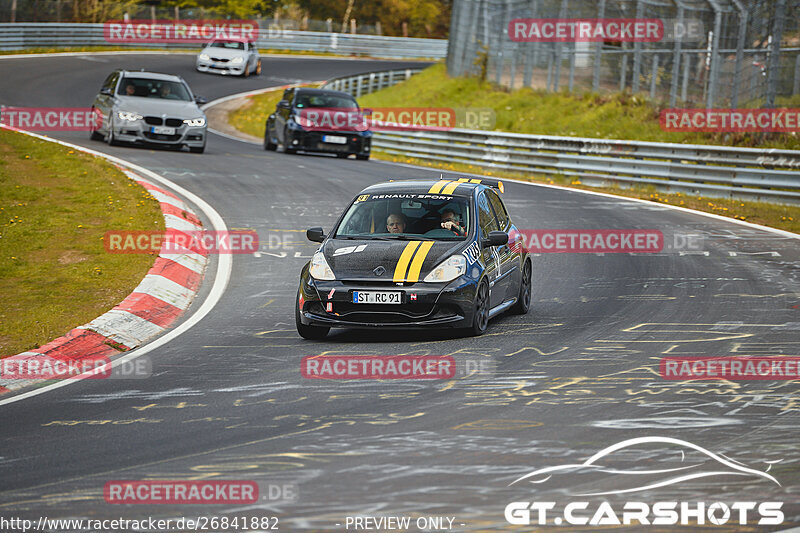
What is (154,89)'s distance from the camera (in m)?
25.4

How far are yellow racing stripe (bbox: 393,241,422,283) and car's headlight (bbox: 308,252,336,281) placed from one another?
23.0 inches

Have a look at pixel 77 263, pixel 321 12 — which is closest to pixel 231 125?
pixel 77 263

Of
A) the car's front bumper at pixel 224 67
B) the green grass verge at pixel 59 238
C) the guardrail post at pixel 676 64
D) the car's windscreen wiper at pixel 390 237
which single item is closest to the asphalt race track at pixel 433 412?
the car's windscreen wiper at pixel 390 237

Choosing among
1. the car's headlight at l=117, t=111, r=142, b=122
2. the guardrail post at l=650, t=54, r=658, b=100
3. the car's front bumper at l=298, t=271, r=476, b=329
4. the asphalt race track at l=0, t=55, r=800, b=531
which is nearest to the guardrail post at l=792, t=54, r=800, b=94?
the guardrail post at l=650, t=54, r=658, b=100

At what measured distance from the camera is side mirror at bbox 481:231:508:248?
410 inches

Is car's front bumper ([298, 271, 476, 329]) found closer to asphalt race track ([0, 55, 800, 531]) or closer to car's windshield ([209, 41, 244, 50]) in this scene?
asphalt race track ([0, 55, 800, 531])

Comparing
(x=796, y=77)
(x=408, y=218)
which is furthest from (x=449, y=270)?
(x=796, y=77)

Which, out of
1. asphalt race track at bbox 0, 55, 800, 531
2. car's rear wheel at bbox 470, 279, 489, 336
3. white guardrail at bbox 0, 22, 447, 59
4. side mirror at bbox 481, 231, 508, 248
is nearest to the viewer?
asphalt race track at bbox 0, 55, 800, 531

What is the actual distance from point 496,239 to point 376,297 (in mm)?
1463

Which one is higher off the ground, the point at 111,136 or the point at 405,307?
the point at 111,136

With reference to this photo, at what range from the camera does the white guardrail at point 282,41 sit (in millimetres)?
52438

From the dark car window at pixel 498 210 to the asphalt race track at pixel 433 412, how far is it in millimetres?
982

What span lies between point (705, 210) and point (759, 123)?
5188 mm

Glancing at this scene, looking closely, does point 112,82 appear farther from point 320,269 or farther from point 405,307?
point 405,307
